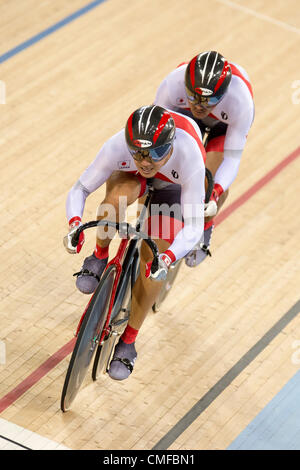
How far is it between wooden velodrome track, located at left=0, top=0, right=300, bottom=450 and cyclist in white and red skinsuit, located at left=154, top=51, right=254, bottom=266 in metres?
0.47

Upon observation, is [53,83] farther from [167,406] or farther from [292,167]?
[167,406]

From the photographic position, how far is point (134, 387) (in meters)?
3.88

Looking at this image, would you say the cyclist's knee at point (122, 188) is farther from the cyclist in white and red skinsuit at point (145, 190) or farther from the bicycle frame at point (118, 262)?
the bicycle frame at point (118, 262)

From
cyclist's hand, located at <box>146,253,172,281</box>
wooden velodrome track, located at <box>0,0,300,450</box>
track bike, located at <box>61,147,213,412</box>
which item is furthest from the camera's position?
wooden velodrome track, located at <box>0,0,300,450</box>

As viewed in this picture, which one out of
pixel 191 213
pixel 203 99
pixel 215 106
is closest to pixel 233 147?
pixel 215 106

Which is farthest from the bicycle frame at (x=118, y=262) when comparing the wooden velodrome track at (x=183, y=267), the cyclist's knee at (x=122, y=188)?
the wooden velodrome track at (x=183, y=267)

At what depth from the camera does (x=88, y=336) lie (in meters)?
3.43

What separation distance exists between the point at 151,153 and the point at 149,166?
75mm

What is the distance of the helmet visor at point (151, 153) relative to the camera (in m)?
3.21

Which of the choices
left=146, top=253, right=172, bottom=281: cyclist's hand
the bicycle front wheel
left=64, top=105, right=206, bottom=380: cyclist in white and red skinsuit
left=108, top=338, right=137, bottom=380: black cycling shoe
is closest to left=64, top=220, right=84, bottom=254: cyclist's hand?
left=64, top=105, right=206, bottom=380: cyclist in white and red skinsuit

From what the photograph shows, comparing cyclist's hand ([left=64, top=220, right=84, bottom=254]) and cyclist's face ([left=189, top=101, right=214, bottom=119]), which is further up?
cyclist's hand ([left=64, top=220, right=84, bottom=254])

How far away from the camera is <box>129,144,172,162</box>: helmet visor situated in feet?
10.5

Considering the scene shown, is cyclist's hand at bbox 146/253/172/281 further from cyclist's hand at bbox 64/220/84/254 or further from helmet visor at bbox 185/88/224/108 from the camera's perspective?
helmet visor at bbox 185/88/224/108

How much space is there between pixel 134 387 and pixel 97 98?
2503 mm
